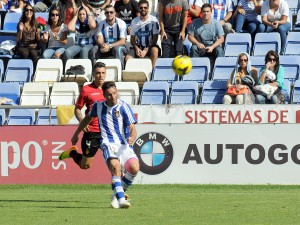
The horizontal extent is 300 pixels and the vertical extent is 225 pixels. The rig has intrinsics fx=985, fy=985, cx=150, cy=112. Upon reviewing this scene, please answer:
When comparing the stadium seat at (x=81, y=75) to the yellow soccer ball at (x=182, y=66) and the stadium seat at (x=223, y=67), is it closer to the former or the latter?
the stadium seat at (x=223, y=67)

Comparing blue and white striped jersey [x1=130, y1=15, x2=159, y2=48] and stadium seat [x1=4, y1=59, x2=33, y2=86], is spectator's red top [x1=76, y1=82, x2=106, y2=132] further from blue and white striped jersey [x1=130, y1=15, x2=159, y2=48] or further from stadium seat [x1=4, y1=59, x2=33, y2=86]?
stadium seat [x1=4, y1=59, x2=33, y2=86]

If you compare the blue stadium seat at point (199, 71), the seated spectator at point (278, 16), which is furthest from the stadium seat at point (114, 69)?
the seated spectator at point (278, 16)

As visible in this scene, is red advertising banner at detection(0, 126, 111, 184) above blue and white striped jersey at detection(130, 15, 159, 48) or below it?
below

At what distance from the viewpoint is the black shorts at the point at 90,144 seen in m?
15.1

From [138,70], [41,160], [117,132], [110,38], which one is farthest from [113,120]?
[110,38]

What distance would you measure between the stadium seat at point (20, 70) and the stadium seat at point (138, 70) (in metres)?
2.22

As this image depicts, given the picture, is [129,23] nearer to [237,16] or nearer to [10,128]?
[237,16]

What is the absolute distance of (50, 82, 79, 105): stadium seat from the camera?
66.9 feet

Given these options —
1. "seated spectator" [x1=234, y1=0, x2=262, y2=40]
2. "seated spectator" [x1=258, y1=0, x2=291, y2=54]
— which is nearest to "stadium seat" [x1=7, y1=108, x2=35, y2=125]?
"seated spectator" [x1=234, y1=0, x2=262, y2=40]

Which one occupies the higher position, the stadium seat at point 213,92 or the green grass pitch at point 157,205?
the stadium seat at point 213,92

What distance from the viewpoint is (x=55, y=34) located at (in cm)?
2242

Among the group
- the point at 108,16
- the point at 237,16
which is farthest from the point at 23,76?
the point at 237,16

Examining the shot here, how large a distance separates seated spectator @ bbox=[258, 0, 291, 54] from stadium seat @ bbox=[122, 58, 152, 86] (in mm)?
2755

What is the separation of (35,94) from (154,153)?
372 cm
